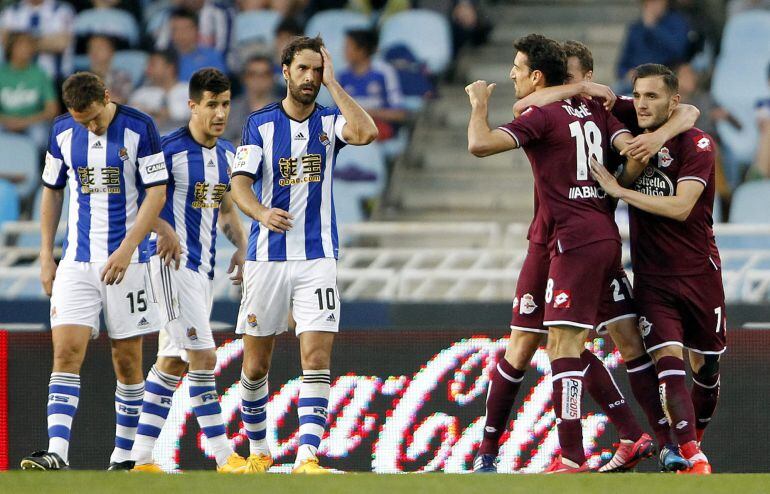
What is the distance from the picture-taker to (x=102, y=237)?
767 centimetres

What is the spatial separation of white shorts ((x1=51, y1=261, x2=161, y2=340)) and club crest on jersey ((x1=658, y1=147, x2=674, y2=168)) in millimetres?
2822

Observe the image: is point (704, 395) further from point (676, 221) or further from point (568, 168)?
point (568, 168)

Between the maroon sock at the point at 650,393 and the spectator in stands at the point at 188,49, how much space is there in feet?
27.6

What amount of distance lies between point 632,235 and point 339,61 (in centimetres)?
799

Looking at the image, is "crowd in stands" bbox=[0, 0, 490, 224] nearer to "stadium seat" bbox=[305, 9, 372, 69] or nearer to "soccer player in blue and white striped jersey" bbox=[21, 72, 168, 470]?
"stadium seat" bbox=[305, 9, 372, 69]

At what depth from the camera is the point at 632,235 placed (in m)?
7.39

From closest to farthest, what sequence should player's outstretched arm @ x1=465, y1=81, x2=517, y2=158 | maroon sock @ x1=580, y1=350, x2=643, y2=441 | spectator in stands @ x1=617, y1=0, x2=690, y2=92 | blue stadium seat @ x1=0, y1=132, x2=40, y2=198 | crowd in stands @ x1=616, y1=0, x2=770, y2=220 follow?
player's outstretched arm @ x1=465, y1=81, x2=517, y2=158, maroon sock @ x1=580, y1=350, x2=643, y2=441, crowd in stands @ x1=616, y1=0, x2=770, y2=220, spectator in stands @ x1=617, y1=0, x2=690, y2=92, blue stadium seat @ x1=0, y1=132, x2=40, y2=198

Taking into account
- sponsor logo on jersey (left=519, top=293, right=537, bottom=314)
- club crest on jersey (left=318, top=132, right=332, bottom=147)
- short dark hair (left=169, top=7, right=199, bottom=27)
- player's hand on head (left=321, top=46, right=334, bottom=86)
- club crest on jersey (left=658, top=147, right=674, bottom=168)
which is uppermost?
short dark hair (left=169, top=7, right=199, bottom=27)

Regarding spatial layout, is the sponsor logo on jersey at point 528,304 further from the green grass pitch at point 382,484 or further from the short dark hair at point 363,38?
the short dark hair at point 363,38

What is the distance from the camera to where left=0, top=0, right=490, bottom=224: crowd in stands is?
14.3m

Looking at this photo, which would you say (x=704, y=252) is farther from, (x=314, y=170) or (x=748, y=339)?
(x=314, y=170)

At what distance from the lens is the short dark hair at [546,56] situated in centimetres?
705

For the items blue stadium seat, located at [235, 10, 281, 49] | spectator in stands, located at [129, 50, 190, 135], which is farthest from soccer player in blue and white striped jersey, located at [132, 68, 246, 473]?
blue stadium seat, located at [235, 10, 281, 49]

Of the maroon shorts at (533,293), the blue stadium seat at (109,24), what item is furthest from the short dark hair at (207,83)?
the blue stadium seat at (109,24)
